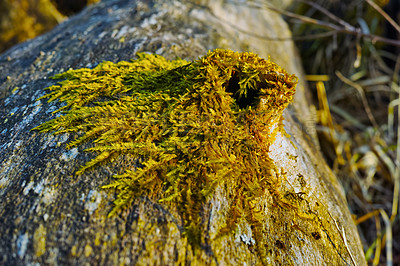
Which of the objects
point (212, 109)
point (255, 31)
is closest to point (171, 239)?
point (212, 109)

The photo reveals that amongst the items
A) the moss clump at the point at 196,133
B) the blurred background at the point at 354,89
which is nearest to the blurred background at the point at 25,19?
the blurred background at the point at 354,89

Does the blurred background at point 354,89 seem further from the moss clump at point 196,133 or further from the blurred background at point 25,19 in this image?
the moss clump at point 196,133

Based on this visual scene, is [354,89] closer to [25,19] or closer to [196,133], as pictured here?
[196,133]

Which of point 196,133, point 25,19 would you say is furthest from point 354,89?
point 25,19

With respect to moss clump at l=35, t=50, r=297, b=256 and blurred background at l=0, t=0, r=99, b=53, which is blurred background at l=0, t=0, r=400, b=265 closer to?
blurred background at l=0, t=0, r=99, b=53

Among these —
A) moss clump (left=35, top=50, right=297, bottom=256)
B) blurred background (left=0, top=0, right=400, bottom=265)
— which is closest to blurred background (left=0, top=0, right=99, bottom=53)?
blurred background (left=0, top=0, right=400, bottom=265)

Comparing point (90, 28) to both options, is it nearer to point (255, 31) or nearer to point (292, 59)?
point (255, 31)
